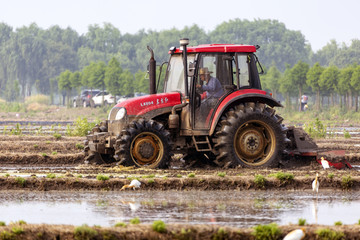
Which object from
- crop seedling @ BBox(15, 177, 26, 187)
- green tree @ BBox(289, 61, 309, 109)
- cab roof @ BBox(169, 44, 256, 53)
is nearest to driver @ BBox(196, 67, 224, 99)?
cab roof @ BBox(169, 44, 256, 53)

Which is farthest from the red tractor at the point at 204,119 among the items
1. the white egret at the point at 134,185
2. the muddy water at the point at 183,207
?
the muddy water at the point at 183,207

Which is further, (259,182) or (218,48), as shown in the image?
(218,48)

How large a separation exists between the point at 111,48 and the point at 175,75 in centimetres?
12201

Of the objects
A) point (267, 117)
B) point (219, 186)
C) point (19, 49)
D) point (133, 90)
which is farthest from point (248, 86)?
point (19, 49)

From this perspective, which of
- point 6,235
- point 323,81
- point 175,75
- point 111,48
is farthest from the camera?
point 111,48

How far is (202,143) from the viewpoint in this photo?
54.2ft

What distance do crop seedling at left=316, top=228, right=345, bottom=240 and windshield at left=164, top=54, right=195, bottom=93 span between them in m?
8.78

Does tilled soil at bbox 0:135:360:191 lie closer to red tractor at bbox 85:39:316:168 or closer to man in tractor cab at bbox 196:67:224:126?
red tractor at bbox 85:39:316:168

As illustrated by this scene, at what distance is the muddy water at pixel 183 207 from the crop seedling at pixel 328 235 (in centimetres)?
128

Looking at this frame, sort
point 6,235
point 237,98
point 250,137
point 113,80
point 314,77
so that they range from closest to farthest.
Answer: point 6,235
point 237,98
point 250,137
point 314,77
point 113,80

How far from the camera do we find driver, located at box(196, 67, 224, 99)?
16281 millimetres

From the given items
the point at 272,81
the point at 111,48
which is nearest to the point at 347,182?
the point at 272,81

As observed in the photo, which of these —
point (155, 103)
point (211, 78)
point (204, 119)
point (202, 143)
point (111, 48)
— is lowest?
point (202, 143)

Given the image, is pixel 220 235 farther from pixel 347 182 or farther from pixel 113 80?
pixel 113 80
